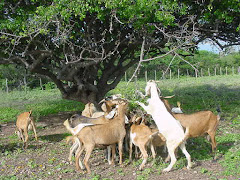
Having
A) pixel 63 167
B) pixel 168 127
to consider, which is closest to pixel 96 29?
pixel 63 167

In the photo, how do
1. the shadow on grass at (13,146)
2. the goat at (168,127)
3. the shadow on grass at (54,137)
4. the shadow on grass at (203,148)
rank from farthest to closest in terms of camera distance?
1. the shadow on grass at (54,137)
2. the shadow on grass at (13,146)
3. the shadow on grass at (203,148)
4. the goat at (168,127)

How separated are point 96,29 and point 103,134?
5.05 metres

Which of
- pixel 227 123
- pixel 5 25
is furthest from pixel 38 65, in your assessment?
pixel 227 123

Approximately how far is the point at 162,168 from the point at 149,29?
13.6ft

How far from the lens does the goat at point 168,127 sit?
562cm

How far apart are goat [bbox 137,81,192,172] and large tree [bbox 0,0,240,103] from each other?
3.94 feet

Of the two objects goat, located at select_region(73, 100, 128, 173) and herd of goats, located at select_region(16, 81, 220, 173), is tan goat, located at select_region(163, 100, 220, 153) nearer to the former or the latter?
herd of goats, located at select_region(16, 81, 220, 173)

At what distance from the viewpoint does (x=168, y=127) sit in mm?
5695

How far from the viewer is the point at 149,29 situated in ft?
28.0

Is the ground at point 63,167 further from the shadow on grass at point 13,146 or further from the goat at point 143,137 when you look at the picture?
the goat at point 143,137

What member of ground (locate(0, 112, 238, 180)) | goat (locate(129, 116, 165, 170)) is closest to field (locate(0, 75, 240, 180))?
ground (locate(0, 112, 238, 180))

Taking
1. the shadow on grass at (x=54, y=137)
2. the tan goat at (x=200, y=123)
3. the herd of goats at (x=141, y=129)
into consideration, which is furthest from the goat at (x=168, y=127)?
the shadow on grass at (x=54, y=137)

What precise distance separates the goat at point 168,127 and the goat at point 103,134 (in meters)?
0.78

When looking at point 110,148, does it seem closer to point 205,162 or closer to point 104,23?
point 205,162
